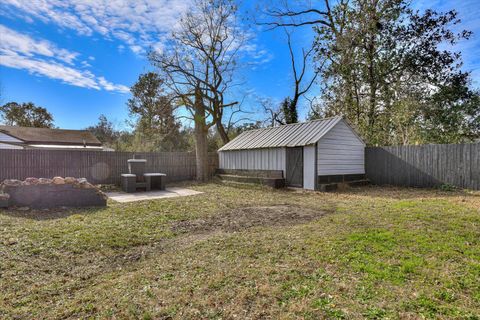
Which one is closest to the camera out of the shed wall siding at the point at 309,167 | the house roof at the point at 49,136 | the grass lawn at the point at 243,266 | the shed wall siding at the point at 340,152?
the grass lawn at the point at 243,266

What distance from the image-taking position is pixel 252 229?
183 inches

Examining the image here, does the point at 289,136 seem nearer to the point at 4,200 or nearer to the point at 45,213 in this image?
the point at 45,213

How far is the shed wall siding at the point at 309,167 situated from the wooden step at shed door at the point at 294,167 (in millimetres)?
195

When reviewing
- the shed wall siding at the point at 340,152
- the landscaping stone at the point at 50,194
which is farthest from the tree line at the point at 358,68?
the landscaping stone at the point at 50,194

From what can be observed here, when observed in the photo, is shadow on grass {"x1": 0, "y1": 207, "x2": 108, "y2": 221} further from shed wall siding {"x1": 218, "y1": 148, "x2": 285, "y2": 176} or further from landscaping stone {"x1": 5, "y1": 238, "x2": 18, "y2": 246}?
shed wall siding {"x1": 218, "y1": 148, "x2": 285, "y2": 176}

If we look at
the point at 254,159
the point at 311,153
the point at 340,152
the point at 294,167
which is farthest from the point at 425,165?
the point at 254,159

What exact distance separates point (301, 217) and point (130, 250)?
3353 mm

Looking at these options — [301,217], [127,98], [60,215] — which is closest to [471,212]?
[301,217]

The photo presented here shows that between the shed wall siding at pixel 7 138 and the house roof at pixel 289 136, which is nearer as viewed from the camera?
the house roof at pixel 289 136

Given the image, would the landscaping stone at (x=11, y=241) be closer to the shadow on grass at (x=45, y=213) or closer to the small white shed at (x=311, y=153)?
the shadow on grass at (x=45, y=213)

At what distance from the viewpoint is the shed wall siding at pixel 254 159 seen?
11.0 metres

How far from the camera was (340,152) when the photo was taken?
1046cm

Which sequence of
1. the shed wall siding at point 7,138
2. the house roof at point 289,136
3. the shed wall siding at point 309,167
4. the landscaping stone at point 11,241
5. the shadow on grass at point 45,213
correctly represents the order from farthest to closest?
the shed wall siding at point 7,138 → the house roof at point 289,136 → the shed wall siding at point 309,167 → the shadow on grass at point 45,213 → the landscaping stone at point 11,241

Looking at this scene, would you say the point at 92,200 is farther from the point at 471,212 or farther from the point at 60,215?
the point at 471,212
